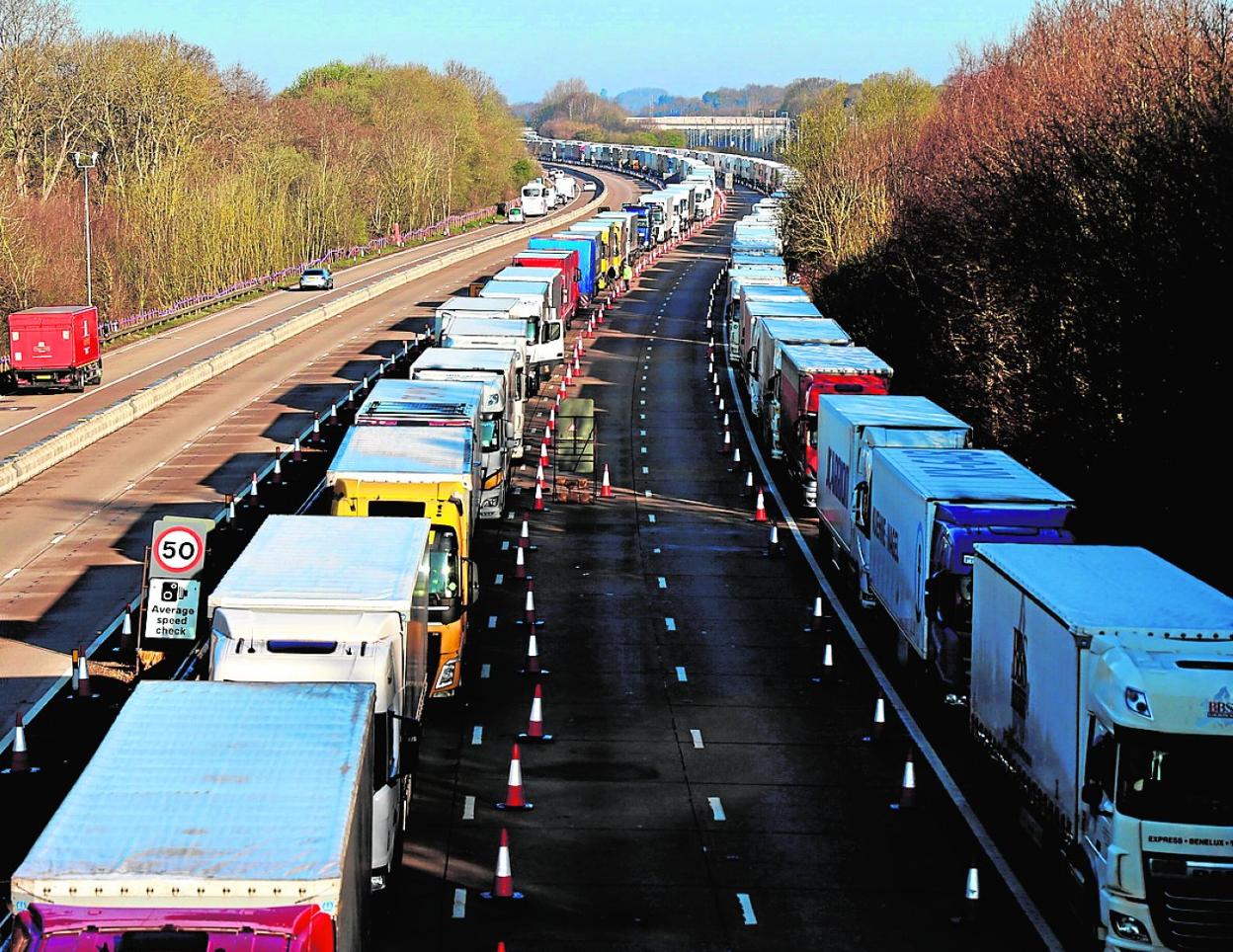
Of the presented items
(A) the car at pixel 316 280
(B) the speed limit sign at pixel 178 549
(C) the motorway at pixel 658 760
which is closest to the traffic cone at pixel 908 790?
(C) the motorway at pixel 658 760

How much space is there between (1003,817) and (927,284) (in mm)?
36318

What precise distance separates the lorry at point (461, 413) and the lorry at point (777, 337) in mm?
9215

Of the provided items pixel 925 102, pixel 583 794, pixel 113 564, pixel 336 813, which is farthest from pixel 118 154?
pixel 336 813

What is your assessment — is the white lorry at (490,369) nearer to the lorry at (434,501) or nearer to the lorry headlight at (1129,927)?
the lorry at (434,501)

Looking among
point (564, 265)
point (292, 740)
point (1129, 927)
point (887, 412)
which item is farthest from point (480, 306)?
point (292, 740)

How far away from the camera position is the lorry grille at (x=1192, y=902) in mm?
13625

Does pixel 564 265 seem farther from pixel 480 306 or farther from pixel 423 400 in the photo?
pixel 423 400

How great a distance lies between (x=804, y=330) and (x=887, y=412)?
1391cm

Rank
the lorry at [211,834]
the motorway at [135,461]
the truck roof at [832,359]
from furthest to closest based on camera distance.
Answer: the truck roof at [832,359] < the motorway at [135,461] < the lorry at [211,834]

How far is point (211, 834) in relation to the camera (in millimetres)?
10531

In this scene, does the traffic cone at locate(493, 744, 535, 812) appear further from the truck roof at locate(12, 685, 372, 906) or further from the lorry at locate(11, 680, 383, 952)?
the lorry at locate(11, 680, 383, 952)

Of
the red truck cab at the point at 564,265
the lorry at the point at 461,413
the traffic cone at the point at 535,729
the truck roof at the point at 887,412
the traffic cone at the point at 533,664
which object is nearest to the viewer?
the traffic cone at the point at 535,729

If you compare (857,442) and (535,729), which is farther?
(857,442)

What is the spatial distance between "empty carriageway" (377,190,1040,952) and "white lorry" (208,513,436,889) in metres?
1.34
